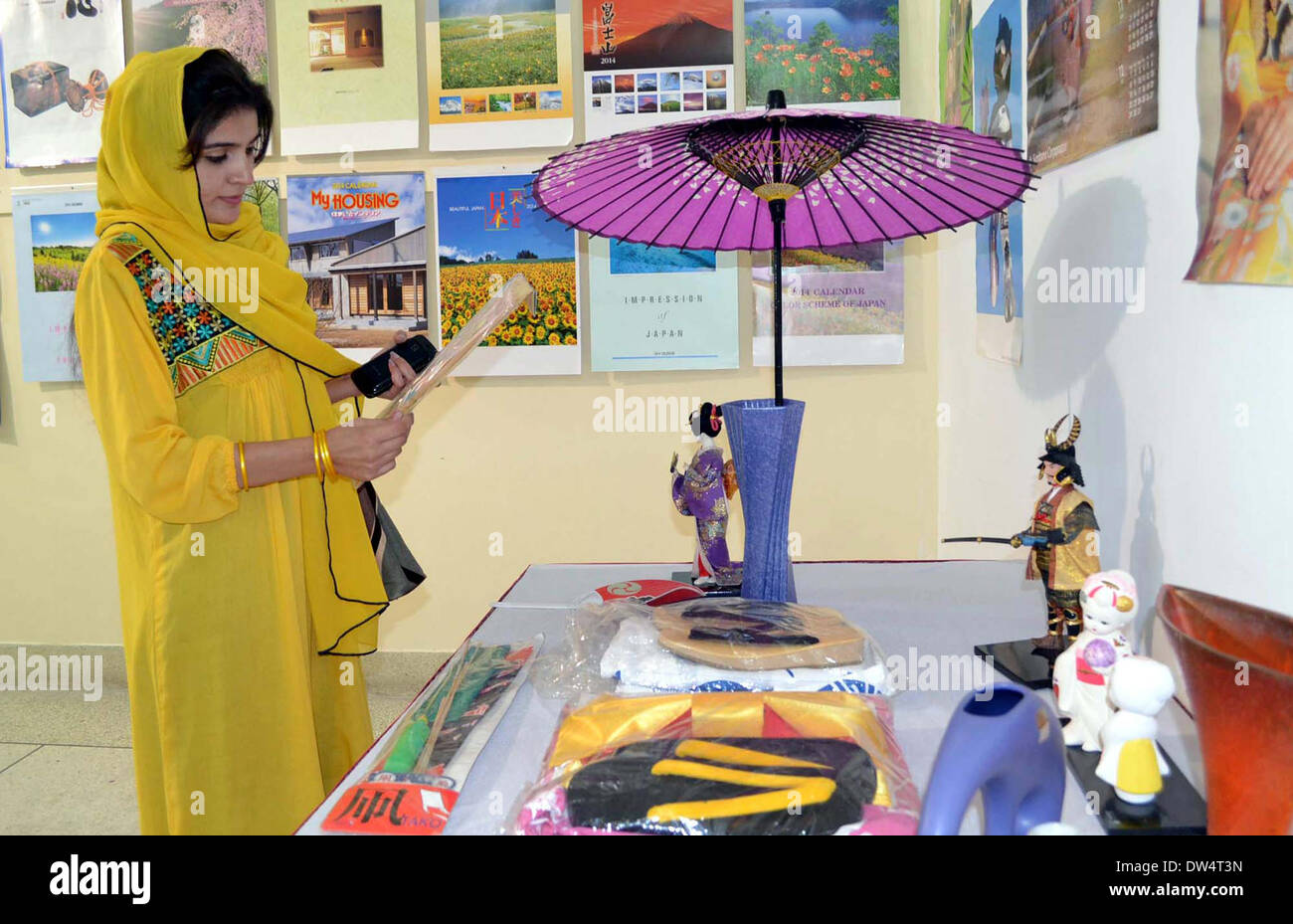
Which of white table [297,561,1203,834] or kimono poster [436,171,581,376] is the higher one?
kimono poster [436,171,581,376]

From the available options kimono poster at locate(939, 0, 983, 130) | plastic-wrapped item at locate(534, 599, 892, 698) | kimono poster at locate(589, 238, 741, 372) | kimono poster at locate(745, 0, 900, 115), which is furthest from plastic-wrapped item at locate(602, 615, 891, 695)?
kimono poster at locate(745, 0, 900, 115)

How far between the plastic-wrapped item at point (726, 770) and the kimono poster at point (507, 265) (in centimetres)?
183

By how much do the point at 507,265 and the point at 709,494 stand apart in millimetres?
1438

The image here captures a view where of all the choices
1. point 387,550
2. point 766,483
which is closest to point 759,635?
point 766,483

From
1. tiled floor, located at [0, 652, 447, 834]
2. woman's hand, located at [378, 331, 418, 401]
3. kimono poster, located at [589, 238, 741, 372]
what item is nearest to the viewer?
woman's hand, located at [378, 331, 418, 401]

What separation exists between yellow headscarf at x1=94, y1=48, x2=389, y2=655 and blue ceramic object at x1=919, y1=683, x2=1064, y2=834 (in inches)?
43.0

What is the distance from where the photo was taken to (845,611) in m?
1.27

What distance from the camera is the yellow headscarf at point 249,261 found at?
4.27 ft

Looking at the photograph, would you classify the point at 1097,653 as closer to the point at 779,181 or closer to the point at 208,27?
the point at 779,181

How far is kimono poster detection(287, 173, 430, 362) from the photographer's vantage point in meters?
2.64

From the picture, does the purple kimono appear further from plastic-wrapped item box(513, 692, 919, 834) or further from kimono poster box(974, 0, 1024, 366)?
kimono poster box(974, 0, 1024, 366)
